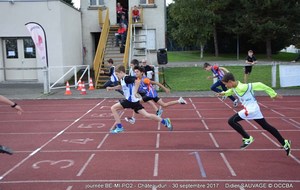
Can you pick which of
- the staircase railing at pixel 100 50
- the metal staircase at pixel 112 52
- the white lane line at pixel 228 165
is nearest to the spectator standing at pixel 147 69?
the staircase railing at pixel 100 50

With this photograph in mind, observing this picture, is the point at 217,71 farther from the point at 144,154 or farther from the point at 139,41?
the point at 139,41

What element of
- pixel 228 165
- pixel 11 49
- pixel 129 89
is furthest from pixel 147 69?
pixel 11 49

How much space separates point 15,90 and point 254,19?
29.4 meters

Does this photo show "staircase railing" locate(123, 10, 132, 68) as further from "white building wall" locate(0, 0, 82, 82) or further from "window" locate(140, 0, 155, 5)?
"white building wall" locate(0, 0, 82, 82)

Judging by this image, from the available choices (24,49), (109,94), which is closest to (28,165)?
(109,94)

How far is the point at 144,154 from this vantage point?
7.84m

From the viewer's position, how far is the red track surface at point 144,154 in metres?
6.18

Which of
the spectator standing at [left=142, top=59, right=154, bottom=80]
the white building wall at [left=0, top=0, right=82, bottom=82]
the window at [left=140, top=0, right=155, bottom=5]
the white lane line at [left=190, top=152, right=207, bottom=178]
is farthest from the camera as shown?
the window at [left=140, top=0, right=155, bottom=5]

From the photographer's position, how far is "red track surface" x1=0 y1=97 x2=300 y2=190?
20.3 feet

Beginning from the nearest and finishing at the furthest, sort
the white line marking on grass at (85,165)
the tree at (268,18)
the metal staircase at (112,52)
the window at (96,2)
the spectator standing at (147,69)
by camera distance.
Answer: the white line marking on grass at (85,165) → the spectator standing at (147,69) → the metal staircase at (112,52) → the window at (96,2) → the tree at (268,18)

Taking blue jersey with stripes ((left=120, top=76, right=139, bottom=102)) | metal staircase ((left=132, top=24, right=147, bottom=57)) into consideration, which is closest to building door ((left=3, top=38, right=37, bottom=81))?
metal staircase ((left=132, top=24, right=147, bottom=57))

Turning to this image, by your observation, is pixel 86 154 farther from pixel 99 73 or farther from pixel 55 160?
pixel 99 73

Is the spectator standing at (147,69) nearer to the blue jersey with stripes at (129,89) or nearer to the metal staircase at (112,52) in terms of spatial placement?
the blue jersey with stripes at (129,89)

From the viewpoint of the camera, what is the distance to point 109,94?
59.6 ft
